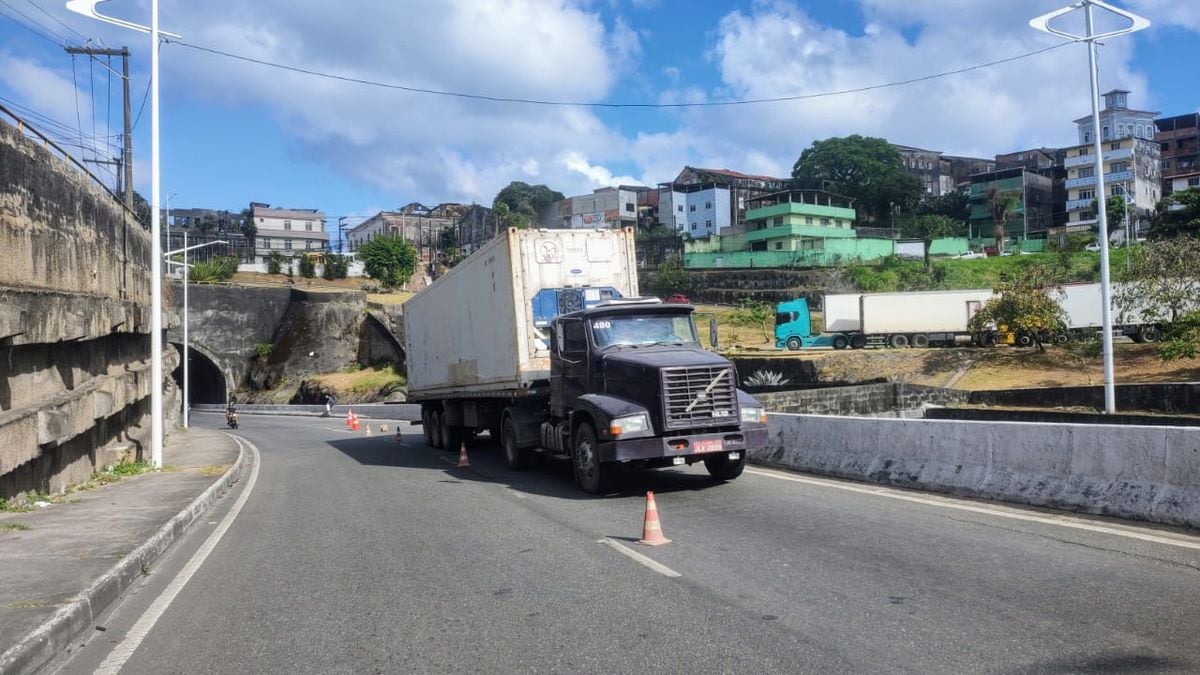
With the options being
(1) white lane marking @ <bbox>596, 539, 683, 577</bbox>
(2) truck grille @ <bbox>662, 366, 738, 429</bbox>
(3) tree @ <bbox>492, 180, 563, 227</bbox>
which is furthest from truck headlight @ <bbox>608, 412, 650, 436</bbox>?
(3) tree @ <bbox>492, 180, 563, 227</bbox>

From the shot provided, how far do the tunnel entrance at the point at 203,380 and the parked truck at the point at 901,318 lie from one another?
43757mm

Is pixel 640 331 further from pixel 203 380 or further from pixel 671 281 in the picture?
pixel 203 380

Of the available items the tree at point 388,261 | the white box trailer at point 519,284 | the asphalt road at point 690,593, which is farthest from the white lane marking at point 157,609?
the tree at point 388,261

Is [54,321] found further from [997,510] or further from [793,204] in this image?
[793,204]

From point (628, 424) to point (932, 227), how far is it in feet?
272

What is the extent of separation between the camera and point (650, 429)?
1102 cm

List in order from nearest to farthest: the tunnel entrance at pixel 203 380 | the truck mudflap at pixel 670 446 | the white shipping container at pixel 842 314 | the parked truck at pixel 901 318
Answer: the truck mudflap at pixel 670 446
the parked truck at pixel 901 318
the white shipping container at pixel 842 314
the tunnel entrance at pixel 203 380

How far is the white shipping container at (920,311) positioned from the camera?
45.6 m

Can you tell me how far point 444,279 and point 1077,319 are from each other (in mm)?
33879

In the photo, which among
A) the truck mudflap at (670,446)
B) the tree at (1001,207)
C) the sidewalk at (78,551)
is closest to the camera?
the sidewalk at (78,551)

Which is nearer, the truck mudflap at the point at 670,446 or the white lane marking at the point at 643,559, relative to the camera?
the white lane marking at the point at 643,559

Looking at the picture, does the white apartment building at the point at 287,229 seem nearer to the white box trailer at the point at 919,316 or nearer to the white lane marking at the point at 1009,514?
the white box trailer at the point at 919,316

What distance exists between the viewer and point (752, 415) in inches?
462

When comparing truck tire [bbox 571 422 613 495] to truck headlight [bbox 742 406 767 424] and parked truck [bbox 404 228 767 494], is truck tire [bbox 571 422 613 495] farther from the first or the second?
truck headlight [bbox 742 406 767 424]
